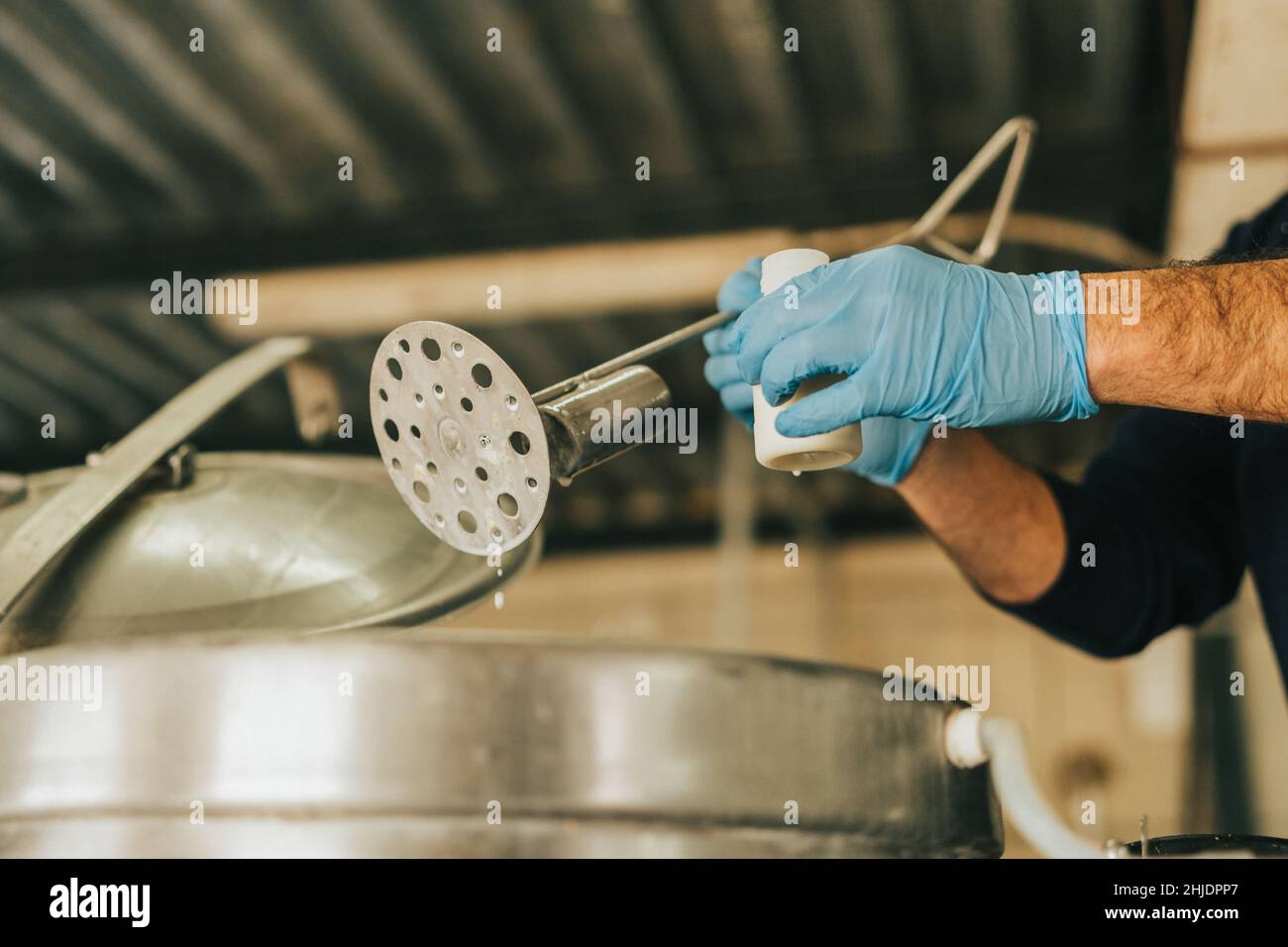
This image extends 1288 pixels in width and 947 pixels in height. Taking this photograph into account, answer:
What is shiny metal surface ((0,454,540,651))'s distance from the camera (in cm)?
96

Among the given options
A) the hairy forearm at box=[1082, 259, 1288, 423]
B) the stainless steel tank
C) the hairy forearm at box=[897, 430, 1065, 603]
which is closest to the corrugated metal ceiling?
the hairy forearm at box=[897, 430, 1065, 603]

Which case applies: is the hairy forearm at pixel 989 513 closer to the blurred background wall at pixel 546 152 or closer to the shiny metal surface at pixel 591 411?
the shiny metal surface at pixel 591 411

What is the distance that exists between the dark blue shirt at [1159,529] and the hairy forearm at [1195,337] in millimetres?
370

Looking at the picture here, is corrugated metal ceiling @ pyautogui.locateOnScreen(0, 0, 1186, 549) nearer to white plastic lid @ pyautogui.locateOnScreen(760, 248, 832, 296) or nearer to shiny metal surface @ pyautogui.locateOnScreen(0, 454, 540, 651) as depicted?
white plastic lid @ pyautogui.locateOnScreen(760, 248, 832, 296)

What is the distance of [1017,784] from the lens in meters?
0.93

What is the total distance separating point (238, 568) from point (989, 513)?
766 millimetres

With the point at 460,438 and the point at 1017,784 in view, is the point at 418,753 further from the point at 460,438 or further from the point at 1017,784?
the point at 1017,784

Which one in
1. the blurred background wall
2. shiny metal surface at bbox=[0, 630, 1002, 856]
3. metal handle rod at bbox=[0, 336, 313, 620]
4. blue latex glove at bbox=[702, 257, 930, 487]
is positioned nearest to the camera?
shiny metal surface at bbox=[0, 630, 1002, 856]

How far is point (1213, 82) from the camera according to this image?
2023mm

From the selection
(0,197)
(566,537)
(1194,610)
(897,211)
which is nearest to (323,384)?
(1194,610)

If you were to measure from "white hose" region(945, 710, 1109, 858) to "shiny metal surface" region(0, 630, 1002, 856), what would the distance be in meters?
0.14

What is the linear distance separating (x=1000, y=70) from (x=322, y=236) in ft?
5.00

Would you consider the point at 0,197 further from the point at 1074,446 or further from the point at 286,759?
the point at 1074,446

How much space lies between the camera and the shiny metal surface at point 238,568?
956mm
